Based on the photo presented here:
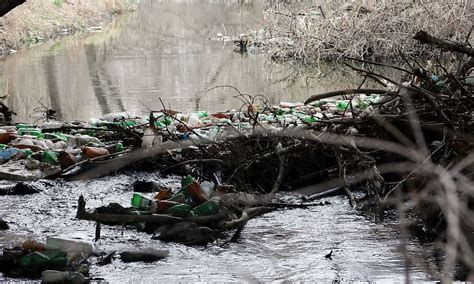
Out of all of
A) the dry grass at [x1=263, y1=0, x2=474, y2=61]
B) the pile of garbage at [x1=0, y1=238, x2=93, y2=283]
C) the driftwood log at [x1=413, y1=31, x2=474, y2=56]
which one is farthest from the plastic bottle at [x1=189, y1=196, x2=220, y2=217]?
the dry grass at [x1=263, y1=0, x2=474, y2=61]

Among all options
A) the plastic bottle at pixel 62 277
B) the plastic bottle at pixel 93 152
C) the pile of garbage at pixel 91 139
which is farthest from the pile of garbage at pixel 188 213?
the plastic bottle at pixel 93 152

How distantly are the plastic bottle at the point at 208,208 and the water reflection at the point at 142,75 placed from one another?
4931mm

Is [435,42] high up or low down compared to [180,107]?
up

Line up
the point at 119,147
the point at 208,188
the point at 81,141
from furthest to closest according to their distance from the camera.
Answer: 1. the point at 81,141
2. the point at 119,147
3. the point at 208,188

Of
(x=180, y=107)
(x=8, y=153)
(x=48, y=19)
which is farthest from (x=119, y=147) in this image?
(x=48, y=19)

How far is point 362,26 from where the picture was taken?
12.8 meters

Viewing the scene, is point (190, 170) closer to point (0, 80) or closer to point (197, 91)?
point (197, 91)

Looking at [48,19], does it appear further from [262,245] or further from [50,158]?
[262,245]

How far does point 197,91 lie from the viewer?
10.2 metres

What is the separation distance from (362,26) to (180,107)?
17.9ft

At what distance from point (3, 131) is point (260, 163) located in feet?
8.36

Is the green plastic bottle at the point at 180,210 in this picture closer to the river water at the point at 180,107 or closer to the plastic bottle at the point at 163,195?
the river water at the point at 180,107

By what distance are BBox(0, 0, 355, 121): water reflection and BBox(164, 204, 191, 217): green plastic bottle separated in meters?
4.88

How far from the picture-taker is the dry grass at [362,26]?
12070mm
